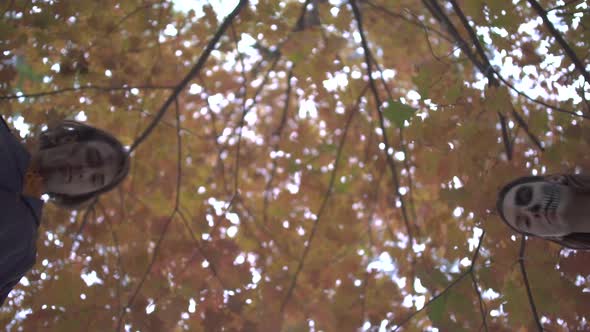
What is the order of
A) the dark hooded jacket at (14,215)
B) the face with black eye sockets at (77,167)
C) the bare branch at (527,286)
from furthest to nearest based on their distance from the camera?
the bare branch at (527,286), the face with black eye sockets at (77,167), the dark hooded jacket at (14,215)

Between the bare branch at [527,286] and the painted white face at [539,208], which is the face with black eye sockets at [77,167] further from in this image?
the bare branch at [527,286]

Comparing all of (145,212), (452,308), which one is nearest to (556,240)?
(452,308)

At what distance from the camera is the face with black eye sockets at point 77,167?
227 centimetres

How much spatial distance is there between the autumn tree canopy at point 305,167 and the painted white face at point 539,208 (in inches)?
14.9

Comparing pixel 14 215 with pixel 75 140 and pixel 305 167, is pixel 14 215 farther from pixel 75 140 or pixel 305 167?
pixel 305 167

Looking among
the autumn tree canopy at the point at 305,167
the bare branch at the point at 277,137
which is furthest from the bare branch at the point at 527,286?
the bare branch at the point at 277,137

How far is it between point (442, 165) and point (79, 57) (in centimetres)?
214

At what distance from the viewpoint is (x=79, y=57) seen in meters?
3.44

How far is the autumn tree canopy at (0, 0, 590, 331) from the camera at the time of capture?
2697 millimetres

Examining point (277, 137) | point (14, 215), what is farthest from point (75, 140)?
point (277, 137)

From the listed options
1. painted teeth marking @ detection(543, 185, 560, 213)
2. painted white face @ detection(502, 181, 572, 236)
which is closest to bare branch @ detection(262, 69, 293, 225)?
painted white face @ detection(502, 181, 572, 236)

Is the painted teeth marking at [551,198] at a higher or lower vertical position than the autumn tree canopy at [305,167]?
lower

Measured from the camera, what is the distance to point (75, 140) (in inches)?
Result: 95.3

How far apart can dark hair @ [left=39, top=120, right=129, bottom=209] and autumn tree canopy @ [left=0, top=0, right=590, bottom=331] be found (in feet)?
1.80
